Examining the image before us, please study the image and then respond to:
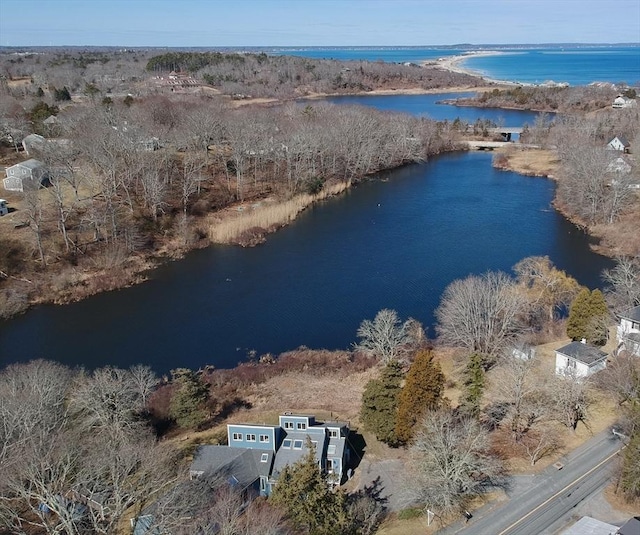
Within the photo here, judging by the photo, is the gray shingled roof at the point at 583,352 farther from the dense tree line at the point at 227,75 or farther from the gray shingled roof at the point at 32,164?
the dense tree line at the point at 227,75

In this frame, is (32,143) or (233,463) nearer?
(233,463)

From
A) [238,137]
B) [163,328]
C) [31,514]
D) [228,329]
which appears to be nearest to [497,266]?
[228,329]

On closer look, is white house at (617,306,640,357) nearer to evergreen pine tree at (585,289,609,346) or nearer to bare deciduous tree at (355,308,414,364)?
evergreen pine tree at (585,289,609,346)

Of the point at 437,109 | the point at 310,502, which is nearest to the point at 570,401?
the point at 310,502

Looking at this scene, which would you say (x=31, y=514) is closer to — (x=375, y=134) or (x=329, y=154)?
(x=329, y=154)

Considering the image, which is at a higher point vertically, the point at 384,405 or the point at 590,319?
the point at 590,319

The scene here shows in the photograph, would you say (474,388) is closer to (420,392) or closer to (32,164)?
(420,392)

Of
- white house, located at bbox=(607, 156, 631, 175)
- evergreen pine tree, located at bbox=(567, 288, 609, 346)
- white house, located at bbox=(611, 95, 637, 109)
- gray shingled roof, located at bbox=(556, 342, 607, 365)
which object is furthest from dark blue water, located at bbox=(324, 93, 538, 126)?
gray shingled roof, located at bbox=(556, 342, 607, 365)
